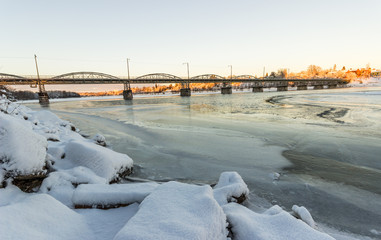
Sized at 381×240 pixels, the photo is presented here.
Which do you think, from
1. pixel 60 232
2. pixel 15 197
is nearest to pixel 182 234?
pixel 60 232

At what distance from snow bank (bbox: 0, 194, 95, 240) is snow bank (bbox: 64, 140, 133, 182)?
181cm

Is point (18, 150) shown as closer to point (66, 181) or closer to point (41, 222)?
point (66, 181)

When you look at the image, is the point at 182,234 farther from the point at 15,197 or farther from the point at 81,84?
the point at 81,84

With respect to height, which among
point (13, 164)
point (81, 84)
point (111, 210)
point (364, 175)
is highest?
point (81, 84)

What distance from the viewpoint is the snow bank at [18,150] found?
10.8 ft

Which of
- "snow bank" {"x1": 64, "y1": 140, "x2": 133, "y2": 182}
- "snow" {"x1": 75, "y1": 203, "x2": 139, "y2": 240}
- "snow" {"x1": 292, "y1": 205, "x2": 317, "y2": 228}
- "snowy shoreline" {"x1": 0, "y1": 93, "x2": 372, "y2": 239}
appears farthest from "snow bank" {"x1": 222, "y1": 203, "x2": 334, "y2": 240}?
"snow bank" {"x1": 64, "y1": 140, "x2": 133, "y2": 182}

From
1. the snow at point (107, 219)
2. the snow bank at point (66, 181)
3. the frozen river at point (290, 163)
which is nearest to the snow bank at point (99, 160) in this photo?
the snow bank at point (66, 181)

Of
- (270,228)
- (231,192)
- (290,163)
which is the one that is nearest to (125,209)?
(231,192)

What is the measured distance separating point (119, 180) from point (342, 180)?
555 centimetres

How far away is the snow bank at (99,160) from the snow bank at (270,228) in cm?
321

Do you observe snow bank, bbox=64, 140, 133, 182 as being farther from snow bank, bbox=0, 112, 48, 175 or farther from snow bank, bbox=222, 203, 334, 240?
snow bank, bbox=222, 203, 334, 240

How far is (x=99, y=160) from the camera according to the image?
4.71 m

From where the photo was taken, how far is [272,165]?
18.7ft

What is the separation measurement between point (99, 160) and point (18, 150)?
5.38ft
